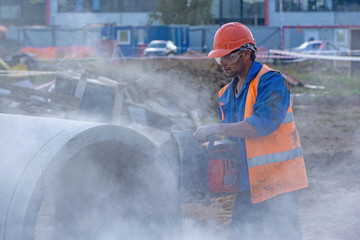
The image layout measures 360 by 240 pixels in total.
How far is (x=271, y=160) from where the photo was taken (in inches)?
120

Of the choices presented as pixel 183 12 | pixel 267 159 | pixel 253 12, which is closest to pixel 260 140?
pixel 267 159

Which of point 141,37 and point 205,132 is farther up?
point 141,37

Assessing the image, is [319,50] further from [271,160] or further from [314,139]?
[271,160]

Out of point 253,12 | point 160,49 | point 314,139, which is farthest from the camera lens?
point 253,12

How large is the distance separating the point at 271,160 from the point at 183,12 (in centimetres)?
4080

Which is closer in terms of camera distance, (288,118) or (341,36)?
(288,118)

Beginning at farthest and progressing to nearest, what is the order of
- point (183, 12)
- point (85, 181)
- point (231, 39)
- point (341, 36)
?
1. point (183, 12)
2. point (341, 36)
3. point (85, 181)
4. point (231, 39)

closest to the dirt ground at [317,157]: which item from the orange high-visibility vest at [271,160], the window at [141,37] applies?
the orange high-visibility vest at [271,160]

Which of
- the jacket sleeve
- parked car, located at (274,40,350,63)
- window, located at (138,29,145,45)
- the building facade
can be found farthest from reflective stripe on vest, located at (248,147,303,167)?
the building facade

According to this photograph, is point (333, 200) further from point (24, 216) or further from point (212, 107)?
point (212, 107)

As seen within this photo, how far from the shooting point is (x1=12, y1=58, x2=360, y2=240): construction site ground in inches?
193

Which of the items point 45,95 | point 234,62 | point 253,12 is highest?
point 253,12

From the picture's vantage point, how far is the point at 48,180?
2562 mm

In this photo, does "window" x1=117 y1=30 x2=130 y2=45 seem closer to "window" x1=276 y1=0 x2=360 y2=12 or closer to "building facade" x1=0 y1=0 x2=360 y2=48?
"building facade" x1=0 y1=0 x2=360 y2=48
